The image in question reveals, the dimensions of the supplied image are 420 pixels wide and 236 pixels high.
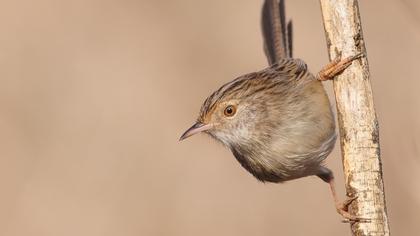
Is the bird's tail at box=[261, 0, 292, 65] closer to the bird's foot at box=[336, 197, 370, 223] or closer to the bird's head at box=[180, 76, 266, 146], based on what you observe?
the bird's head at box=[180, 76, 266, 146]

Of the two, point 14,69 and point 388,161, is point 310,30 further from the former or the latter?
point 14,69

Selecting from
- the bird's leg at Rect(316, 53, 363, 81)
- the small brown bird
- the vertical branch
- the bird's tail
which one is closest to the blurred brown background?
the bird's tail

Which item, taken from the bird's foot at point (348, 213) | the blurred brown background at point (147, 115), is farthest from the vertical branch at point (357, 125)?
the blurred brown background at point (147, 115)

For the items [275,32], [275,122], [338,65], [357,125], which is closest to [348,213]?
[357,125]

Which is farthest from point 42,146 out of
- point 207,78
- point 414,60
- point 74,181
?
point 414,60

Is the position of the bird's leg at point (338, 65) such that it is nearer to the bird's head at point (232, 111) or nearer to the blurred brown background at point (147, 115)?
the bird's head at point (232, 111)

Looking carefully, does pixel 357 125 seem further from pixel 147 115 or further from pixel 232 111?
pixel 147 115

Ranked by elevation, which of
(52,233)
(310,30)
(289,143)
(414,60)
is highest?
(310,30)

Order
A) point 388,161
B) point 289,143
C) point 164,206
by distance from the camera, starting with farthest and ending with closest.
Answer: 1. point 164,206
2. point 388,161
3. point 289,143
